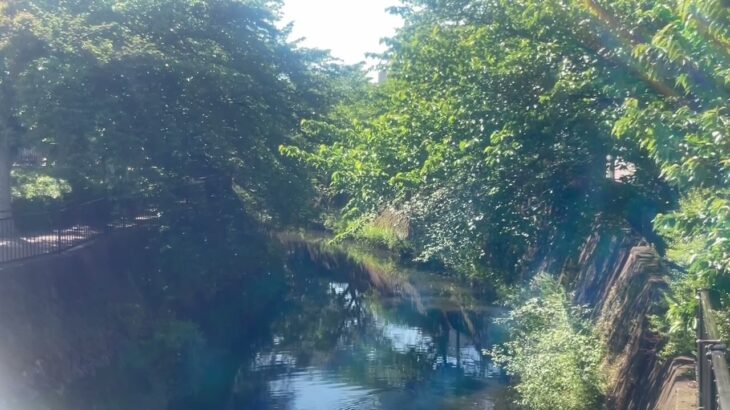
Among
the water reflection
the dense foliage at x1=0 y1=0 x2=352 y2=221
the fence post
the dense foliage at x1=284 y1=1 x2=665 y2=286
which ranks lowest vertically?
the water reflection

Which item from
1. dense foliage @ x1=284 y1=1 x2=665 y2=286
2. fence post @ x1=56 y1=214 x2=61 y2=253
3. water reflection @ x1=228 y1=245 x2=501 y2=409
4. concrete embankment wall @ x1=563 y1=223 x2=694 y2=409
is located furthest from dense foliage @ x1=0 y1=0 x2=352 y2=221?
concrete embankment wall @ x1=563 y1=223 x2=694 y2=409

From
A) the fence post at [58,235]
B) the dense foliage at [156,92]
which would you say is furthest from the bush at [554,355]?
the dense foliage at [156,92]

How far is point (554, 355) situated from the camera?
40.0 ft

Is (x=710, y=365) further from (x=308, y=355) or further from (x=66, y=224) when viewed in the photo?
(x=66, y=224)

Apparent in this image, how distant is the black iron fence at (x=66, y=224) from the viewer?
1623cm

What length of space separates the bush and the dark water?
1569mm

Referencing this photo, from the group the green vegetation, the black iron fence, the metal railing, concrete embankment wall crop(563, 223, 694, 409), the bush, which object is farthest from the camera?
the black iron fence

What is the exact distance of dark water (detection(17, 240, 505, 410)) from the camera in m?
15.7

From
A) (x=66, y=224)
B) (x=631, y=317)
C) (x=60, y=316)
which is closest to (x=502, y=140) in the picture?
(x=631, y=317)

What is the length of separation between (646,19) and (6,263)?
36.6 feet

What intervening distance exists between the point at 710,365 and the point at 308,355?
15.9 m

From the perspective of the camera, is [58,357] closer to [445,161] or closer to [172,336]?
[172,336]

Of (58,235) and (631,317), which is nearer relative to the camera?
(631,317)

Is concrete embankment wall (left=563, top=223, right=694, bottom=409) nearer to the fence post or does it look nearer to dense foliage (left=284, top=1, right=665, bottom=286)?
dense foliage (left=284, top=1, right=665, bottom=286)
